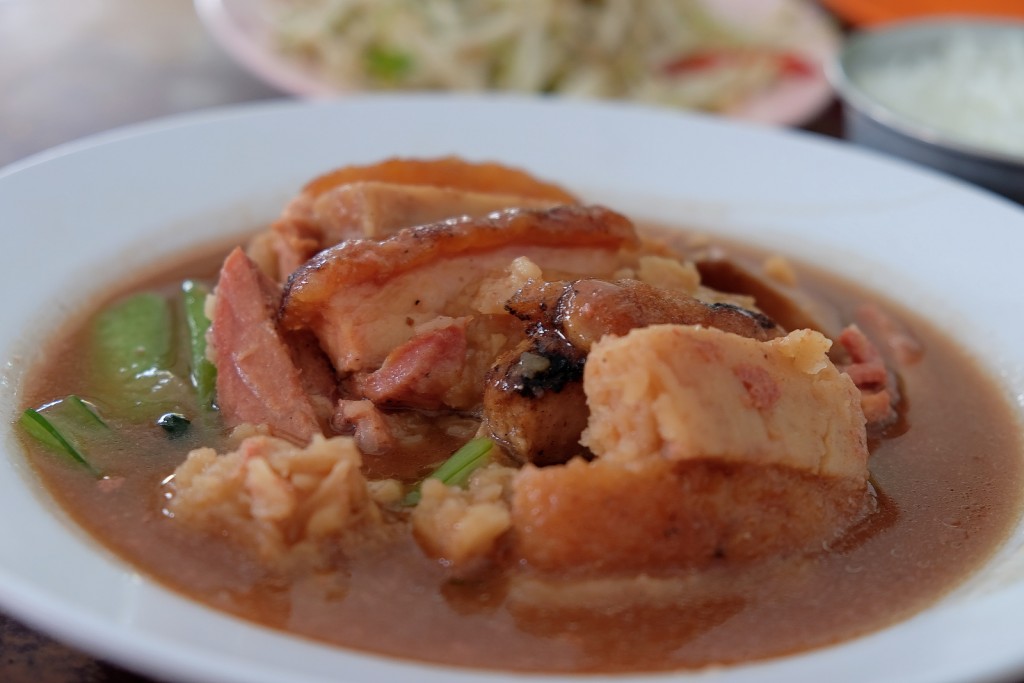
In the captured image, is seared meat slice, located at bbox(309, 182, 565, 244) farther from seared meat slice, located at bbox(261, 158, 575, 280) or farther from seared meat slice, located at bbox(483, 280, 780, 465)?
seared meat slice, located at bbox(483, 280, 780, 465)

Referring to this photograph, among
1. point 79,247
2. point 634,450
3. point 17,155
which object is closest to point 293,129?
point 79,247

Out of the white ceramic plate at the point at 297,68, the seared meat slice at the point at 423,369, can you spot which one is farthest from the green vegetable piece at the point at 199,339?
the white ceramic plate at the point at 297,68

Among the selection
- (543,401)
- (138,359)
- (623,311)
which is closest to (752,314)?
(623,311)

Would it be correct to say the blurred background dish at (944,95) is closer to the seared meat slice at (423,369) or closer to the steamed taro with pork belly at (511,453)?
the steamed taro with pork belly at (511,453)

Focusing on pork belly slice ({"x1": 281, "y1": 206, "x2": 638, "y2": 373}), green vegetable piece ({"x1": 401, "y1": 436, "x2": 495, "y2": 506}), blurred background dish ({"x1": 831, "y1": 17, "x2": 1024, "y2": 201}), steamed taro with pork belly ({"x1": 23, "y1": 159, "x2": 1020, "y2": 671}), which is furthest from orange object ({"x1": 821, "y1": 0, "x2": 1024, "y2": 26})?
green vegetable piece ({"x1": 401, "y1": 436, "x2": 495, "y2": 506})

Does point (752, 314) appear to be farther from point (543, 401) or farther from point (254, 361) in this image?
point (254, 361)

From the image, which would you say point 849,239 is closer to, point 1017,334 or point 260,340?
point 1017,334

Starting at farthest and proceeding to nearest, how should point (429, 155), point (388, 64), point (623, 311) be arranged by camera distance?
point (388, 64) → point (429, 155) → point (623, 311)
